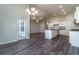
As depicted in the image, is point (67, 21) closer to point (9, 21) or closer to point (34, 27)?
point (34, 27)

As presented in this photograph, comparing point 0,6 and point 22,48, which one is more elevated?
point 0,6

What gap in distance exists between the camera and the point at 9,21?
9.30 feet

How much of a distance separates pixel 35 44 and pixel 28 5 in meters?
1.17

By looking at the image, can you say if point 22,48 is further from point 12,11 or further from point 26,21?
point 12,11

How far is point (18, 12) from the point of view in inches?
108

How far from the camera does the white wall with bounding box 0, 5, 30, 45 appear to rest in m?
2.73

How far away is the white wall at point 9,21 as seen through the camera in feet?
8.97

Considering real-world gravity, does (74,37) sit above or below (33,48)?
above

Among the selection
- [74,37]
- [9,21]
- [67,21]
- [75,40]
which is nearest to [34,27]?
[9,21]

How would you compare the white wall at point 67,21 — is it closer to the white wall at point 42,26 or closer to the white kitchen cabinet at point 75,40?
the white kitchen cabinet at point 75,40

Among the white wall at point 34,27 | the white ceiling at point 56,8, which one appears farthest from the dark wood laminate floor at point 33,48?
the white ceiling at point 56,8

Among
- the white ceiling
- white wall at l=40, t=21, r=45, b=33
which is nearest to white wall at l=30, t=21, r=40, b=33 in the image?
white wall at l=40, t=21, r=45, b=33
